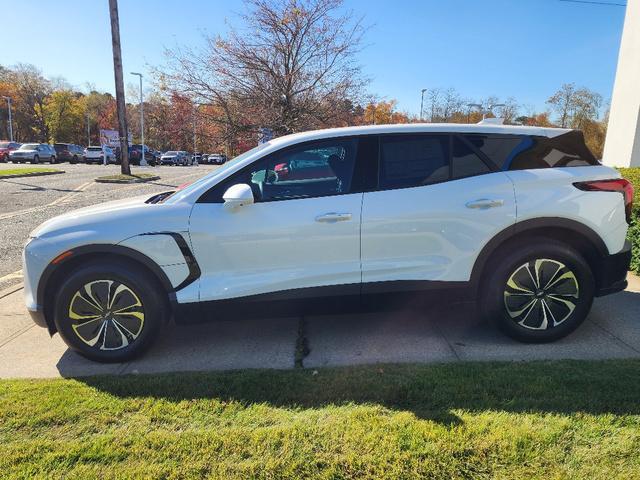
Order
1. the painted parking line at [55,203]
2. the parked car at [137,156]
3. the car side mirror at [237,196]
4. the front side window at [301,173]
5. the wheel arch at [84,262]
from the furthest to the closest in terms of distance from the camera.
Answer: the parked car at [137,156]
the painted parking line at [55,203]
the front side window at [301,173]
the wheel arch at [84,262]
the car side mirror at [237,196]

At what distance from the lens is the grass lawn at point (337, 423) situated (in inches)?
90.8

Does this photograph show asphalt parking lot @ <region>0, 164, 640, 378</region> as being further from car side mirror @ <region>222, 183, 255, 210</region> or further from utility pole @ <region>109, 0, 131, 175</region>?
utility pole @ <region>109, 0, 131, 175</region>

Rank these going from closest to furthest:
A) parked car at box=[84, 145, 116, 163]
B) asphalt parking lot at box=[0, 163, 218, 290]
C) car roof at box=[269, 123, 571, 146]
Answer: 1. car roof at box=[269, 123, 571, 146]
2. asphalt parking lot at box=[0, 163, 218, 290]
3. parked car at box=[84, 145, 116, 163]

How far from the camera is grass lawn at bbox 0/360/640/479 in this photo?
231 centimetres

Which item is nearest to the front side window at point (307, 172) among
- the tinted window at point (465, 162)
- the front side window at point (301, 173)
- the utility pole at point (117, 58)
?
the front side window at point (301, 173)

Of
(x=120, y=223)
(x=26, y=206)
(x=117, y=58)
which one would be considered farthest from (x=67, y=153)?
(x=120, y=223)

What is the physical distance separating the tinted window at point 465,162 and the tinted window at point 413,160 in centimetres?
6

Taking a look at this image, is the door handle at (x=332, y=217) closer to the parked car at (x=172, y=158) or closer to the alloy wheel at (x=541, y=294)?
the alloy wheel at (x=541, y=294)

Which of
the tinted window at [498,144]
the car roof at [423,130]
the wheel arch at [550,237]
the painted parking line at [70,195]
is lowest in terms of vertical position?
the painted parking line at [70,195]

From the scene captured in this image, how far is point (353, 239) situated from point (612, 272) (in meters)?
2.10

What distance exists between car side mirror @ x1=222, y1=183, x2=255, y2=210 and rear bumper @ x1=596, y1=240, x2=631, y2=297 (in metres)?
2.81

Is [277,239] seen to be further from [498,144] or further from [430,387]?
[498,144]

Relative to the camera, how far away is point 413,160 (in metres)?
3.62

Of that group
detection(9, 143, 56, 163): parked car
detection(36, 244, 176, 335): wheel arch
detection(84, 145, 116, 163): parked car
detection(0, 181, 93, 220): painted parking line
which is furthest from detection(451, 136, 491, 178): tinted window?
detection(84, 145, 116, 163): parked car
